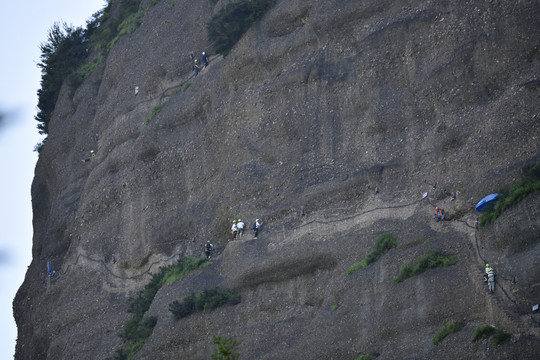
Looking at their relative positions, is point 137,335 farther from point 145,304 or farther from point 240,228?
point 240,228

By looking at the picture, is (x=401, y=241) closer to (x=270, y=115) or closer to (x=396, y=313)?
(x=396, y=313)

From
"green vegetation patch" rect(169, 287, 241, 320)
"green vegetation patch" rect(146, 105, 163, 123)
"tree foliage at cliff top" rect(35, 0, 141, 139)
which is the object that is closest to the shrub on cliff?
"tree foliage at cliff top" rect(35, 0, 141, 139)

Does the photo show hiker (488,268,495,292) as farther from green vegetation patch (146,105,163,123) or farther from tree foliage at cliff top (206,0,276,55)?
green vegetation patch (146,105,163,123)

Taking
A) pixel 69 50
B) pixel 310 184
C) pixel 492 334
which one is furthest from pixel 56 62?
pixel 492 334

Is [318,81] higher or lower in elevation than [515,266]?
higher

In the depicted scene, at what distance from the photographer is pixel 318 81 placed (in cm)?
4684

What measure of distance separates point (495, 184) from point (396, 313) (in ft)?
19.5

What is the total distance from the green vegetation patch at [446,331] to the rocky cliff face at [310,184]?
0.98 ft

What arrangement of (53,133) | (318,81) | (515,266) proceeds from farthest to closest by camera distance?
(53,133) < (318,81) < (515,266)

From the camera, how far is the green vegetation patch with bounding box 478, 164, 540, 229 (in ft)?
114

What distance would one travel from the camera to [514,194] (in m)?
35.0

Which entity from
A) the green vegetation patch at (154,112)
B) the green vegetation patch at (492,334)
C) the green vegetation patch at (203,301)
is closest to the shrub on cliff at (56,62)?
the green vegetation patch at (154,112)

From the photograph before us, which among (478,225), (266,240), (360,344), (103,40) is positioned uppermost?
(103,40)

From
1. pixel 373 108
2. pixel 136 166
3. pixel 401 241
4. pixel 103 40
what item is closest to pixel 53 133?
pixel 103 40
